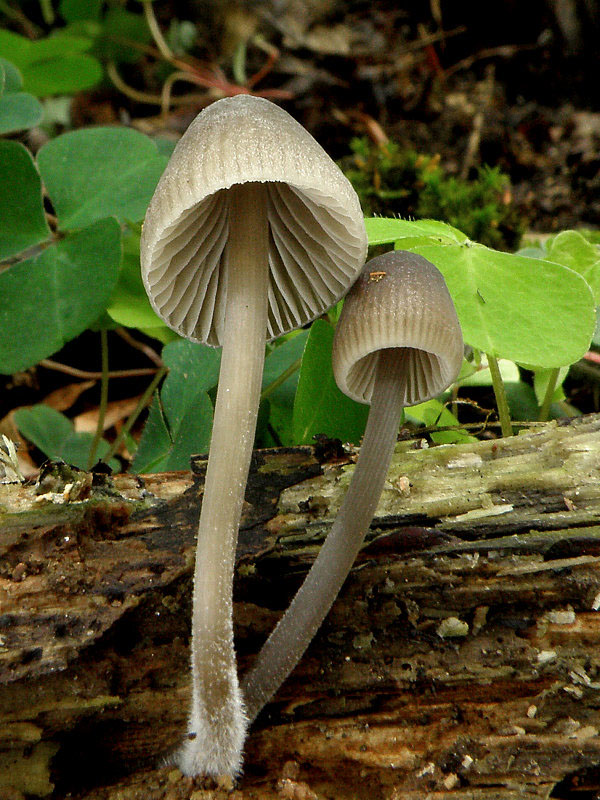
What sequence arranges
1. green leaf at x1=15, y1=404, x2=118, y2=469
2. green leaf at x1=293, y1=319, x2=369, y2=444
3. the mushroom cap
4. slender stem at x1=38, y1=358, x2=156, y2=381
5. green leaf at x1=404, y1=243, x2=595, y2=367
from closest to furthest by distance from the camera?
the mushroom cap < green leaf at x1=404, y1=243, x2=595, y2=367 < green leaf at x1=293, y1=319, x2=369, y2=444 < green leaf at x1=15, y1=404, x2=118, y2=469 < slender stem at x1=38, y1=358, x2=156, y2=381

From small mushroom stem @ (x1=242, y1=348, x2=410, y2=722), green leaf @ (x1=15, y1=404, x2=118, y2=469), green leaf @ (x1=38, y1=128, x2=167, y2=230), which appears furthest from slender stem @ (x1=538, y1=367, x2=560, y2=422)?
green leaf @ (x1=15, y1=404, x2=118, y2=469)

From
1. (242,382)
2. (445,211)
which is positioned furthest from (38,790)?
(445,211)

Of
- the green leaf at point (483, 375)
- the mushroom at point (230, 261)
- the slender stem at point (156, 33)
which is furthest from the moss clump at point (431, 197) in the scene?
the slender stem at point (156, 33)

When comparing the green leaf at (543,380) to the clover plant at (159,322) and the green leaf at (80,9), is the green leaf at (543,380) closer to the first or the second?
the clover plant at (159,322)

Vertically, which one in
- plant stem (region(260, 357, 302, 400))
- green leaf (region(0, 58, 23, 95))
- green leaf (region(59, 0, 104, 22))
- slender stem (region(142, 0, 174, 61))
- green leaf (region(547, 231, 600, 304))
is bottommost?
plant stem (region(260, 357, 302, 400))

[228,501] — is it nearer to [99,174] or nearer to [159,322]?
[159,322]

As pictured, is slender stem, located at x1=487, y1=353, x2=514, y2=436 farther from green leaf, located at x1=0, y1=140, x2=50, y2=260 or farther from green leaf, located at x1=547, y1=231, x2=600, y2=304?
green leaf, located at x1=0, y1=140, x2=50, y2=260
